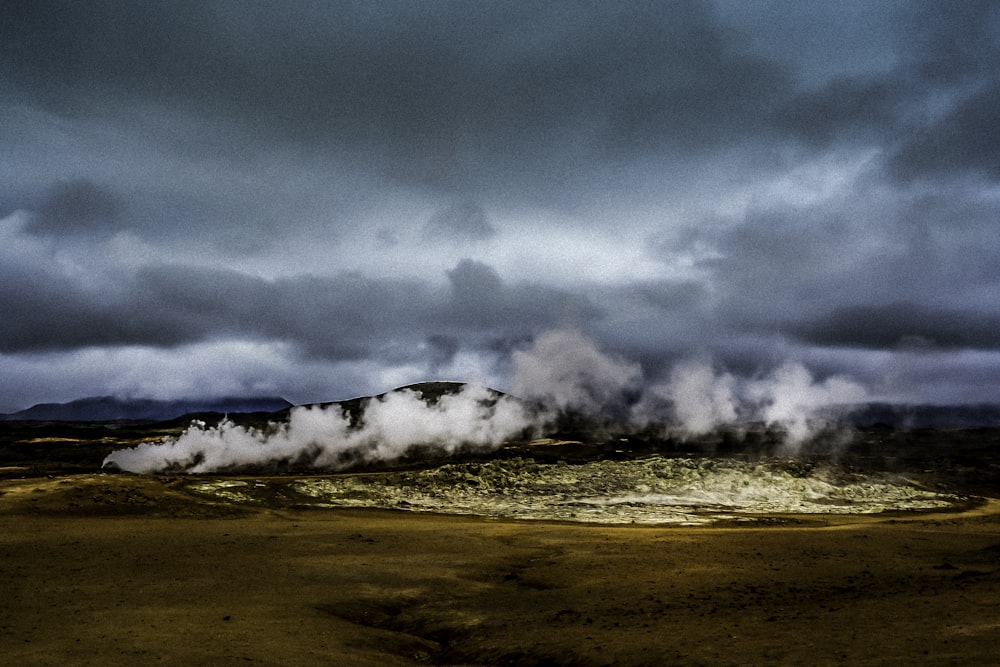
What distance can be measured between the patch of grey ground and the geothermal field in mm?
269

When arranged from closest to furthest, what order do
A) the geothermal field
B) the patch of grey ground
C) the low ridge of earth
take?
the low ridge of earth → the geothermal field → the patch of grey ground

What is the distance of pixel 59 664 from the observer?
12.8 metres

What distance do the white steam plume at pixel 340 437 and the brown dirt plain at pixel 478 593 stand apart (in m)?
30.9

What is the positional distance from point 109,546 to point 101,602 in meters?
9.38

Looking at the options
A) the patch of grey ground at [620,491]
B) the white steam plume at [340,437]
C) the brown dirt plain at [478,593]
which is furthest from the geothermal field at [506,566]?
the white steam plume at [340,437]

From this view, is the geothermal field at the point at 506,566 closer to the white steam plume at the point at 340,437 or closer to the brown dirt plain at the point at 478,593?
the brown dirt plain at the point at 478,593

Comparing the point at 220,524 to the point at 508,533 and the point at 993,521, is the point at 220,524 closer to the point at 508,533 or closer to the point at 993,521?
the point at 508,533

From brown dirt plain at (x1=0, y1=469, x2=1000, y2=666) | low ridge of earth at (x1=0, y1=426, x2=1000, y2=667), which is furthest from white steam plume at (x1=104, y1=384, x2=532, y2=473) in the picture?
brown dirt plain at (x1=0, y1=469, x2=1000, y2=666)

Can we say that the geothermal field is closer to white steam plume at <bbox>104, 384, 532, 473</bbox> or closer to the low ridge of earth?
the low ridge of earth

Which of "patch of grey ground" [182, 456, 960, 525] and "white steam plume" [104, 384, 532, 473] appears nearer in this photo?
"patch of grey ground" [182, 456, 960, 525]

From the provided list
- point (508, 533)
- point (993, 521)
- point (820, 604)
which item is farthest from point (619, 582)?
point (993, 521)

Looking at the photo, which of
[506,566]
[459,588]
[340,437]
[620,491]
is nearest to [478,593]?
[459,588]

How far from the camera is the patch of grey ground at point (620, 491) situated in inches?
1769

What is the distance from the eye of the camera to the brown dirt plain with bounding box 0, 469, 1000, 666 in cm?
1398
